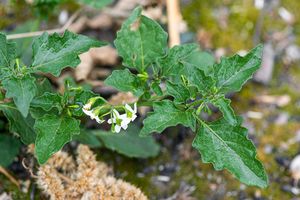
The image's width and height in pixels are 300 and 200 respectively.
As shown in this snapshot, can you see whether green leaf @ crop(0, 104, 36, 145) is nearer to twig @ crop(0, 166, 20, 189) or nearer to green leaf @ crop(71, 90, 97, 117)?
green leaf @ crop(71, 90, 97, 117)

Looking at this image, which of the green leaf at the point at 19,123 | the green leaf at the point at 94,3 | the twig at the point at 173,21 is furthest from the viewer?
the twig at the point at 173,21

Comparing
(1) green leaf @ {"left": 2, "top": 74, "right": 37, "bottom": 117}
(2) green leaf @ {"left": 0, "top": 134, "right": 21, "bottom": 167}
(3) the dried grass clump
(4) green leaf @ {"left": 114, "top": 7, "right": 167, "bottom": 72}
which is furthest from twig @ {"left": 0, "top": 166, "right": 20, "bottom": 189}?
(4) green leaf @ {"left": 114, "top": 7, "right": 167, "bottom": 72}

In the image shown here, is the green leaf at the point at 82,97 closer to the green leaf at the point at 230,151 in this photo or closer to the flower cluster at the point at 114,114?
the flower cluster at the point at 114,114

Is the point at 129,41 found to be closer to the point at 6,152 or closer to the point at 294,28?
the point at 6,152

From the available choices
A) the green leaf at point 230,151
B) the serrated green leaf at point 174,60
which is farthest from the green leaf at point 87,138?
the green leaf at point 230,151

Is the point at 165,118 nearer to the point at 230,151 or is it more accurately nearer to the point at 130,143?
the point at 230,151

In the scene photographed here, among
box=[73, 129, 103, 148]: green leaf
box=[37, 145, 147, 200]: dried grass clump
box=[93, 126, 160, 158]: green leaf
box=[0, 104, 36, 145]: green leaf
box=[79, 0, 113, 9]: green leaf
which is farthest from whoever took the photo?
box=[79, 0, 113, 9]: green leaf

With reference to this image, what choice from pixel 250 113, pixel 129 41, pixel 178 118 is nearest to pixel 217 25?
pixel 250 113
